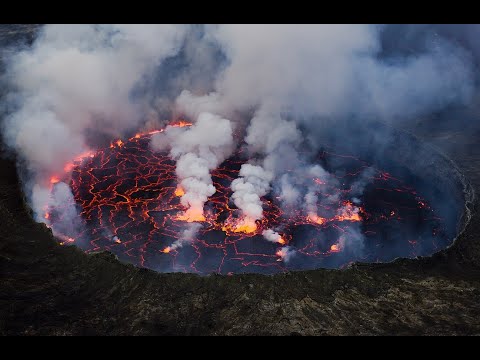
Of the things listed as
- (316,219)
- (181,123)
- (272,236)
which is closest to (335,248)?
(316,219)

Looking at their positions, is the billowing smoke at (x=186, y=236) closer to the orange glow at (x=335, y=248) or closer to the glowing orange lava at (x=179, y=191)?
the glowing orange lava at (x=179, y=191)

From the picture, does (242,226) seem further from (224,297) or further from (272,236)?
(224,297)

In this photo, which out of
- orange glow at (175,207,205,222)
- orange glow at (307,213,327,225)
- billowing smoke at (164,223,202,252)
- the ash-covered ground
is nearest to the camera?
the ash-covered ground

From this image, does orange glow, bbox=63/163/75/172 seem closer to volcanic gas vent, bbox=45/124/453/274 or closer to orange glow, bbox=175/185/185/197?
volcanic gas vent, bbox=45/124/453/274

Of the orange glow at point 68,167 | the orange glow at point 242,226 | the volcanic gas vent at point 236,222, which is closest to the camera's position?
the volcanic gas vent at point 236,222

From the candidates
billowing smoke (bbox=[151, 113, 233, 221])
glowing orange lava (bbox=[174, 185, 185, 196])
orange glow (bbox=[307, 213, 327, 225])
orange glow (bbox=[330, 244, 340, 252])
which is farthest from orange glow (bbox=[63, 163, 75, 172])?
orange glow (bbox=[330, 244, 340, 252])

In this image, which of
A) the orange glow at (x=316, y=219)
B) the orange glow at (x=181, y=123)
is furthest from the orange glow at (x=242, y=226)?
the orange glow at (x=181, y=123)
